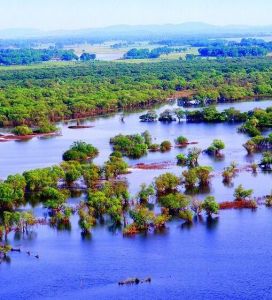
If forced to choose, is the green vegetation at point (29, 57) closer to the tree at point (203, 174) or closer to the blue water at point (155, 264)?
the tree at point (203, 174)

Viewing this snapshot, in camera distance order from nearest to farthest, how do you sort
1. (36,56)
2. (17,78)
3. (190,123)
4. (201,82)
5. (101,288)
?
1. (101,288)
2. (190,123)
3. (201,82)
4. (17,78)
5. (36,56)

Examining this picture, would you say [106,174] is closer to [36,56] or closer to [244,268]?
[244,268]

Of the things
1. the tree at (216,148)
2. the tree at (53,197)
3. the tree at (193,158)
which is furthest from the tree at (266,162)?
the tree at (53,197)

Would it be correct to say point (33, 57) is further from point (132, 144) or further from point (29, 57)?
point (132, 144)

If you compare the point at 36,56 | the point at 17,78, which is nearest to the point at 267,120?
the point at 17,78

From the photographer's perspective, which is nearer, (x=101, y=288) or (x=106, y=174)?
(x=101, y=288)
